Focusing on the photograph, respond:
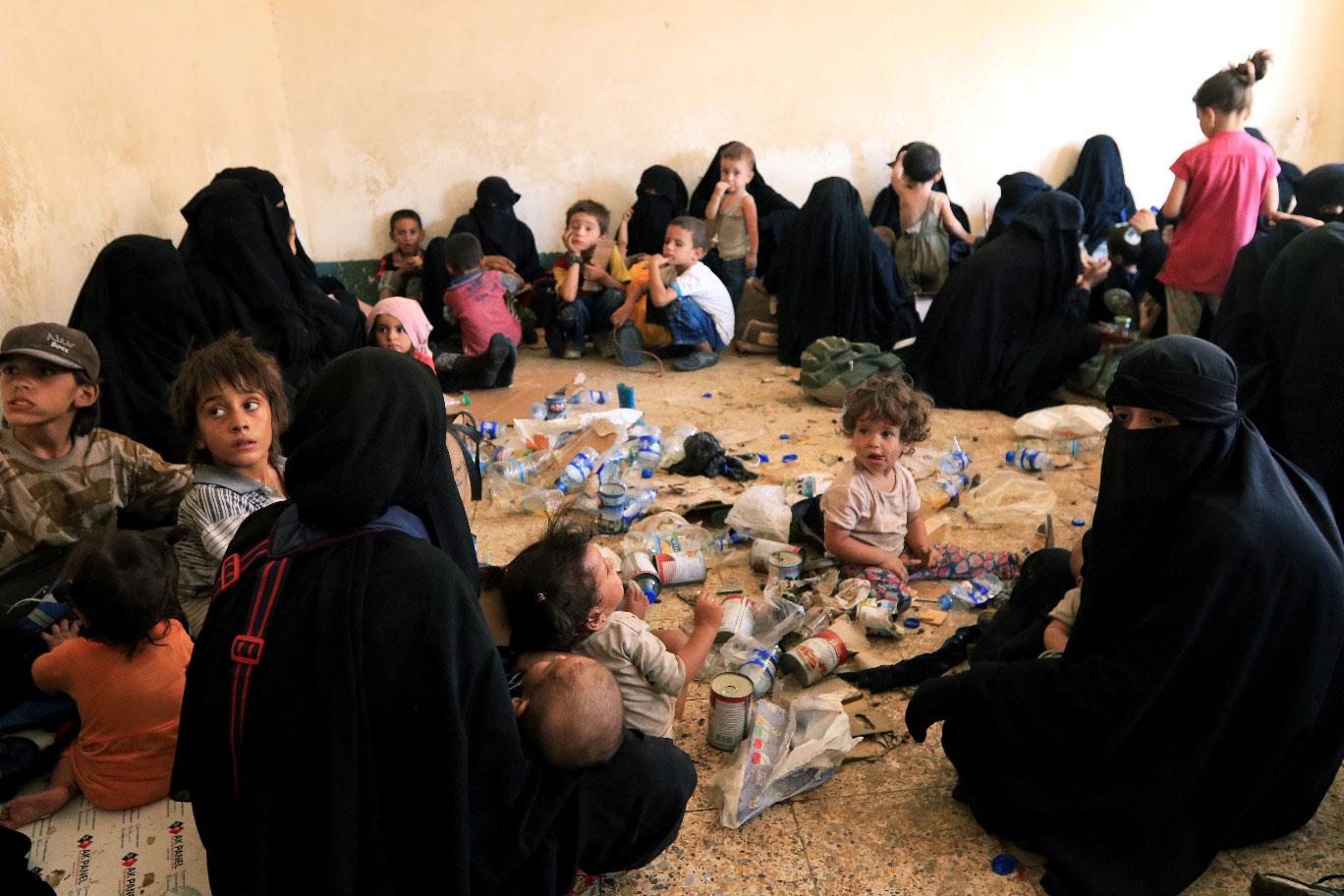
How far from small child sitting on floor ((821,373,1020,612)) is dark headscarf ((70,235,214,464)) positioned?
277cm

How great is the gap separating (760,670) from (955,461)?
7.22 feet

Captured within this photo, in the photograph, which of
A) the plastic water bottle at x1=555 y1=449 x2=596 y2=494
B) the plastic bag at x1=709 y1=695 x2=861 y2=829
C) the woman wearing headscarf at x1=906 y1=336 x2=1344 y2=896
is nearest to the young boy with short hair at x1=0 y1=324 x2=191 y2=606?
the plastic water bottle at x1=555 y1=449 x2=596 y2=494

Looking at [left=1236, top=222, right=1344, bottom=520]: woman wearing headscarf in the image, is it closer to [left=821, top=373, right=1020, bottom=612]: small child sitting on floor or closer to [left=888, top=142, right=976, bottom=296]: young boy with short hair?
[left=821, top=373, right=1020, bottom=612]: small child sitting on floor

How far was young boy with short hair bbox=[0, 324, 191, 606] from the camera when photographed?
300 cm

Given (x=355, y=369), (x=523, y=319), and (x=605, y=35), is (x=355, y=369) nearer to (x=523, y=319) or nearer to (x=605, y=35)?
(x=523, y=319)

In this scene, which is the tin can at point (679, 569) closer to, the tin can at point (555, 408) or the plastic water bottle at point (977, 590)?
the plastic water bottle at point (977, 590)

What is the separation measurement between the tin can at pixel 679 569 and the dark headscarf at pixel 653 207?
15.0 feet

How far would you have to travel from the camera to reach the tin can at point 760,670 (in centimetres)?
297

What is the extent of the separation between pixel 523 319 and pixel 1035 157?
456 cm

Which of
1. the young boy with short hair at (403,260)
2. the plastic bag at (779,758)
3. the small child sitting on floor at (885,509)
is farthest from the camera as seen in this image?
the young boy with short hair at (403,260)

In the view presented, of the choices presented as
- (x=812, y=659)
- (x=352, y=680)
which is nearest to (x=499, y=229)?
(x=812, y=659)

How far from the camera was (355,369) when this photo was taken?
1.74 m

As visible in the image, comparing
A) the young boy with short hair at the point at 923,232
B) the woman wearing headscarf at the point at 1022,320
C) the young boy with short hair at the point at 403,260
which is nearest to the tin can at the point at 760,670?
the woman wearing headscarf at the point at 1022,320

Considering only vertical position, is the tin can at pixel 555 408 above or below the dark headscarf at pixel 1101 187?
below
